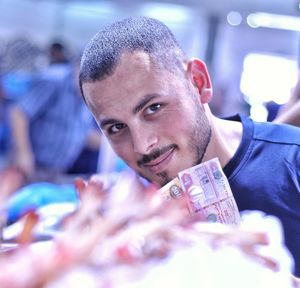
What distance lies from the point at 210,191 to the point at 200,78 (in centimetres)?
22

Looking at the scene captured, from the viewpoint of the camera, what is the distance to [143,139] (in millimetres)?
656

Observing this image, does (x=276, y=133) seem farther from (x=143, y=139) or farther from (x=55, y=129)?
(x=55, y=129)

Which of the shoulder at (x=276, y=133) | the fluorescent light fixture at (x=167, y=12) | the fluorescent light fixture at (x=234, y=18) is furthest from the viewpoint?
the fluorescent light fixture at (x=234, y=18)

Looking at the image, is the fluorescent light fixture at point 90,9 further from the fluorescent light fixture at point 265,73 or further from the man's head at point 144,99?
the man's head at point 144,99

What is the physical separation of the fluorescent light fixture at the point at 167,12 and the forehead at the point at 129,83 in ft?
19.7

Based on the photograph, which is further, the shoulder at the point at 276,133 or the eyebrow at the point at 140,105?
the shoulder at the point at 276,133

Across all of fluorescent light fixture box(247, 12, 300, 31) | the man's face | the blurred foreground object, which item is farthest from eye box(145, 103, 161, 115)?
fluorescent light fixture box(247, 12, 300, 31)

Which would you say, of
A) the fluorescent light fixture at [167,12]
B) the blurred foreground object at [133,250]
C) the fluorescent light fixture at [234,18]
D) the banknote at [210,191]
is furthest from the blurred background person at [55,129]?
the fluorescent light fixture at [234,18]

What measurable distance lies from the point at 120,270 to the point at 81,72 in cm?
55

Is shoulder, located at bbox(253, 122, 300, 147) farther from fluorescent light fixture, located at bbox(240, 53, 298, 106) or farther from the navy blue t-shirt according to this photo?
fluorescent light fixture, located at bbox(240, 53, 298, 106)

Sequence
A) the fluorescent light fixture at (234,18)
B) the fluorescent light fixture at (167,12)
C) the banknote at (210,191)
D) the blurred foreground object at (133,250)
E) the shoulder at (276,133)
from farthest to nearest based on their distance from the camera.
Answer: the fluorescent light fixture at (234,18)
the fluorescent light fixture at (167,12)
the shoulder at (276,133)
the banknote at (210,191)
the blurred foreground object at (133,250)

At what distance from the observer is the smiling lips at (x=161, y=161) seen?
0.70 metres

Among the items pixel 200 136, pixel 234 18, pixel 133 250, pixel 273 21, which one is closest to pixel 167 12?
pixel 234 18

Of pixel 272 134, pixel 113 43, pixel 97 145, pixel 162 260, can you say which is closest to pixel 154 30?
pixel 113 43
